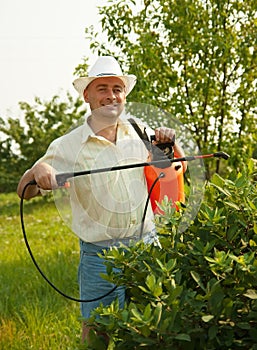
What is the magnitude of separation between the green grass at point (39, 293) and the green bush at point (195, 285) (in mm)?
280

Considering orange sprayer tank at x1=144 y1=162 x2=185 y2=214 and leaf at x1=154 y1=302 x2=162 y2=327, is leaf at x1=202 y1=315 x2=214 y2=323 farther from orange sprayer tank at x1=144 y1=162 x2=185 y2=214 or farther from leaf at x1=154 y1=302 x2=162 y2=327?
orange sprayer tank at x1=144 y1=162 x2=185 y2=214

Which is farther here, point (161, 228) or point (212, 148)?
point (212, 148)

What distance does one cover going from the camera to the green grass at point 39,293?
448 centimetres

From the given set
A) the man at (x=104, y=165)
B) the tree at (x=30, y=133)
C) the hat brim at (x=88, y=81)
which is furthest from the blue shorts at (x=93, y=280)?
the tree at (x=30, y=133)

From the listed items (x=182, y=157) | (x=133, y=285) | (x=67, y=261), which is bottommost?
(x=67, y=261)

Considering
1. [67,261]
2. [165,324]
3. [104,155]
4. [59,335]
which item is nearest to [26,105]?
[67,261]

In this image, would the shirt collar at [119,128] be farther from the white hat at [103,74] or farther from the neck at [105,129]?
the white hat at [103,74]

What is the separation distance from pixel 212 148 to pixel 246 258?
4.07 metres

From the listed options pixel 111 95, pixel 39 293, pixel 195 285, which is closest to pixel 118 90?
pixel 111 95

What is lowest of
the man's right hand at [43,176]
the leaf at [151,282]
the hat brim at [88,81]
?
the leaf at [151,282]

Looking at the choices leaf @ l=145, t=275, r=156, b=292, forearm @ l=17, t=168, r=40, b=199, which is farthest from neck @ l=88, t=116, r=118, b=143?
leaf @ l=145, t=275, r=156, b=292

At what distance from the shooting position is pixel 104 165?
2.74 m

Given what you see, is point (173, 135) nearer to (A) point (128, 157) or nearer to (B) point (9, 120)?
(A) point (128, 157)

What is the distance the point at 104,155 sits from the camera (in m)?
2.79
